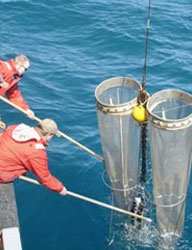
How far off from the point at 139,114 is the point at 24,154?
1880 mm

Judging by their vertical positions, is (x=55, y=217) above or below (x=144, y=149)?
below

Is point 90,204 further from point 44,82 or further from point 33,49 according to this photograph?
point 33,49

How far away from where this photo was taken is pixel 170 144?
6.44m

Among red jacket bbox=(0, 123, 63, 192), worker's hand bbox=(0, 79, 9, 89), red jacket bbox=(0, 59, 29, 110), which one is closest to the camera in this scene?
red jacket bbox=(0, 123, 63, 192)

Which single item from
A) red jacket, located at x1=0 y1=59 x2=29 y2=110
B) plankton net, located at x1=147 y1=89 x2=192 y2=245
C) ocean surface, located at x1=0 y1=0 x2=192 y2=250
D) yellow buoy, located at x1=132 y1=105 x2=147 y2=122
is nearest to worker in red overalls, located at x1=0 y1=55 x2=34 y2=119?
red jacket, located at x1=0 y1=59 x2=29 y2=110

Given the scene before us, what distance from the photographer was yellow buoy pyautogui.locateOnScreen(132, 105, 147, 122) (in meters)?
6.52

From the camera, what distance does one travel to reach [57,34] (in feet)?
57.8

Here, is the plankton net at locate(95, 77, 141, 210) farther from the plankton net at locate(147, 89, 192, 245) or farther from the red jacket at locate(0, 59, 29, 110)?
the red jacket at locate(0, 59, 29, 110)

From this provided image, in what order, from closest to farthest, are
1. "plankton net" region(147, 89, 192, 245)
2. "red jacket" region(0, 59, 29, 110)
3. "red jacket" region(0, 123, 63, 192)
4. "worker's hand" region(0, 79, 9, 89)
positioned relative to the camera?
1. "plankton net" region(147, 89, 192, 245)
2. "red jacket" region(0, 123, 63, 192)
3. "worker's hand" region(0, 79, 9, 89)
4. "red jacket" region(0, 59, 29, 110)

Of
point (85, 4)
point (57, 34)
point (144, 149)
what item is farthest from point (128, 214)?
point (85, 4)

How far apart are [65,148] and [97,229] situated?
300 centimetres

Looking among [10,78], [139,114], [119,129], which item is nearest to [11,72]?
[10,78]

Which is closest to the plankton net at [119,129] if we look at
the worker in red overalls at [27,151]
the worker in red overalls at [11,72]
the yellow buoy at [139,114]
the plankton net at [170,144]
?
the yellow buoy at [139,114]

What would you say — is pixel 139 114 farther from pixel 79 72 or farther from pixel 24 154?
pixel 79 72
